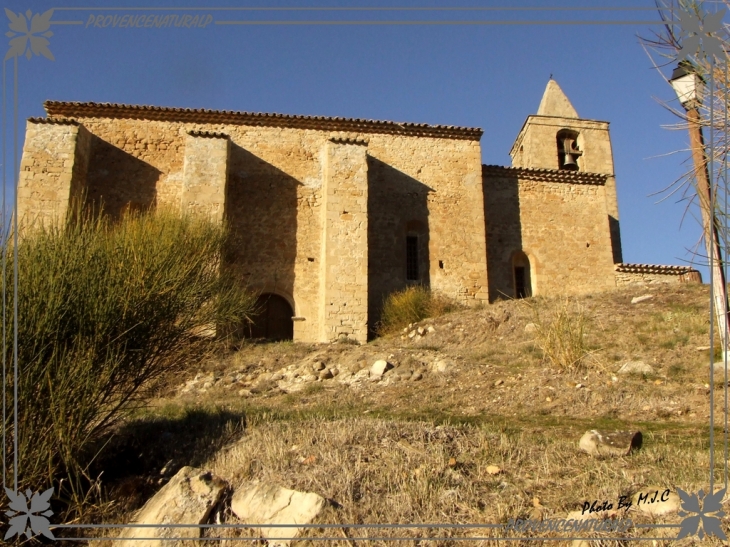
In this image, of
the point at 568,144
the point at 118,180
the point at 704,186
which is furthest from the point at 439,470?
the point at 568,144

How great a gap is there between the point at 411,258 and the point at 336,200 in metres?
3.00

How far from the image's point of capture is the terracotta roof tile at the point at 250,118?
15.4m

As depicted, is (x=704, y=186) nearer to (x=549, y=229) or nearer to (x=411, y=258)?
(x=411, y=258)

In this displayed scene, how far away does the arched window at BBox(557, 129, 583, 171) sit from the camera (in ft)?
67.2

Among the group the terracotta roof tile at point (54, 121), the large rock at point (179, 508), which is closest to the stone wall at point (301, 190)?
the terracotta roof tile at point (54, 121)

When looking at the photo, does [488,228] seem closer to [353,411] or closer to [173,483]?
[353,411]

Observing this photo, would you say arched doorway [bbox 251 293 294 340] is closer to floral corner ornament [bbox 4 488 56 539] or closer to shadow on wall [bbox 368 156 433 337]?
shadow on wall [bbox 368 156 433 337]

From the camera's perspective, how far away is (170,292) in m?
7.75

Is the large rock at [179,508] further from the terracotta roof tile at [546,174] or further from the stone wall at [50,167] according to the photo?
the terracotta roof tile at [546,174]

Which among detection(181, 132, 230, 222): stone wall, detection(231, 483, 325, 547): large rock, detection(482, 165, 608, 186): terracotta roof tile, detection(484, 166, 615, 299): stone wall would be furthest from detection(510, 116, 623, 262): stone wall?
detection(231, 483, 325, 547): large rock

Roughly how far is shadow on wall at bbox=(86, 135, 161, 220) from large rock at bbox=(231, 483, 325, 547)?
11640mm

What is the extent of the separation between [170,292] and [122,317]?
1.24 m

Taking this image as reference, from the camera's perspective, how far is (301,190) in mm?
15859

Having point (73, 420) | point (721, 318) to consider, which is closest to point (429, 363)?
point (721, 318)
